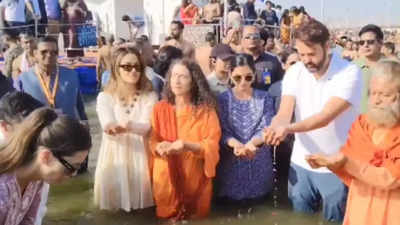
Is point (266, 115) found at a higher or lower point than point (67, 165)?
lower

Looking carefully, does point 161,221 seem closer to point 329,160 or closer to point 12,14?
point 329,160

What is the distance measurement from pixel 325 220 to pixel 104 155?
1.97m

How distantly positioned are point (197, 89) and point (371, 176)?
1731 mm

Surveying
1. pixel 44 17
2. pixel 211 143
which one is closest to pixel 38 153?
pixel 211 143

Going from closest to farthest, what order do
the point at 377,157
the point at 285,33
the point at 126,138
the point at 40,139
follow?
the point at 40,139 < the point at 377,157 < the point at 126,138 < the point at 285,33

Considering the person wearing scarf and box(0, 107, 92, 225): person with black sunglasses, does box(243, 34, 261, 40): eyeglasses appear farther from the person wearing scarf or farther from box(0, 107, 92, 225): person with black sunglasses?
box(0, 107, 92, 225): person with black sunglasses

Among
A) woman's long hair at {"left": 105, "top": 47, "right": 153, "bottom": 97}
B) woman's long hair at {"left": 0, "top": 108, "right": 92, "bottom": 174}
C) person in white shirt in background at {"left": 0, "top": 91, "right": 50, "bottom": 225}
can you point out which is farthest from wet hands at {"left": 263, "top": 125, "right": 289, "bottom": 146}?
woman's long hair at {"left": 0, "top": 108, "right": 92, "bottom": 174}

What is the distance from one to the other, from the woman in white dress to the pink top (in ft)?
5.55

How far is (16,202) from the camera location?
7.21 feet

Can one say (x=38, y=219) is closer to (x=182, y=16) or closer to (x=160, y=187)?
(x=160, y=187)

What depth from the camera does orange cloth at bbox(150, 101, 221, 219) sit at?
399 centimetres

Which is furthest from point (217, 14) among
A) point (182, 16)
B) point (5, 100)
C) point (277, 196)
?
point (5, 100)

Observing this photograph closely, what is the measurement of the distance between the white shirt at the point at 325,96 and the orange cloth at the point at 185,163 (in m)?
0.68

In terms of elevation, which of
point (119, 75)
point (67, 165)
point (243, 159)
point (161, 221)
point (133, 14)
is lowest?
point (161, 221)
